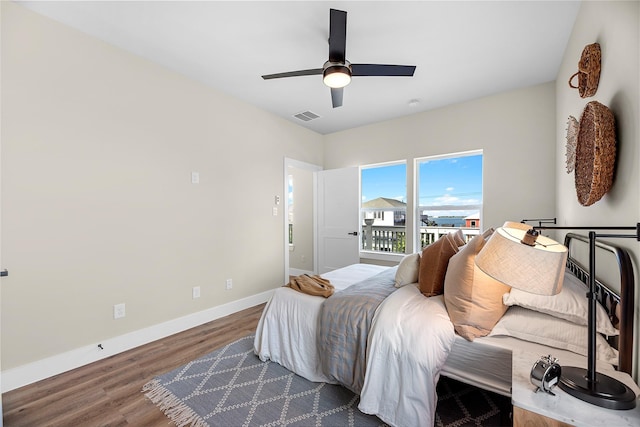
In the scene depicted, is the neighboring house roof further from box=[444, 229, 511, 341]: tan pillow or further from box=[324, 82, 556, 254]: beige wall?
box=[444, 229, 511, 341]: tan pillow

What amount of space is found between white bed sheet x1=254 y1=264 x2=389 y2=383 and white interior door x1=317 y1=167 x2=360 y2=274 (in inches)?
90.7

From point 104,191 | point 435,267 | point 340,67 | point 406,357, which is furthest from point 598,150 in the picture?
point 104,191

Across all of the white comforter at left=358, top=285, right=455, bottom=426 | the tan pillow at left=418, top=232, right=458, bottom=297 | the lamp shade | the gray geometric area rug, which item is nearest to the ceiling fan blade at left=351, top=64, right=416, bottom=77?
the tan pillow at left=418, top=232, right=458, bottom=297

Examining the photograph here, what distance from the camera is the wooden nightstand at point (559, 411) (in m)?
0.84

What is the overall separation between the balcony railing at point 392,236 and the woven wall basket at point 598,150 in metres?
2.46

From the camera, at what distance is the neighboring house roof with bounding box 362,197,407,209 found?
14.6 feet

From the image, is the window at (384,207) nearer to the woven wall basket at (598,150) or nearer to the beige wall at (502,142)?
the beige wall at (502,142)

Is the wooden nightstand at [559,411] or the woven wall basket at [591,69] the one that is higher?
the woven wall basket at [591,69]

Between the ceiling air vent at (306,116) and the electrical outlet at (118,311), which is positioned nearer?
the electrical outlet at (118,311)

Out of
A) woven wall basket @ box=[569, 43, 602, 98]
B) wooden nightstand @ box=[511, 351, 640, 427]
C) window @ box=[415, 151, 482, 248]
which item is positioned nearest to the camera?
wooden nightstand @ box=[511, 351, 640, 427]

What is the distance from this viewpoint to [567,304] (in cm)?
138

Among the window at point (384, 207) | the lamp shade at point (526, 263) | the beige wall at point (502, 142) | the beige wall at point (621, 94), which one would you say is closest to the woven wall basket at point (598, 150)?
the beige wall at point (621, 94)

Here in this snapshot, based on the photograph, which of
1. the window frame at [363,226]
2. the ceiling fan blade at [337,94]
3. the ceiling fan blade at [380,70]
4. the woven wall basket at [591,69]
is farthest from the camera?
the window frame at [363,226]

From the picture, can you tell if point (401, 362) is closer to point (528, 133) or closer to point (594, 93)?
point (594, 93)
